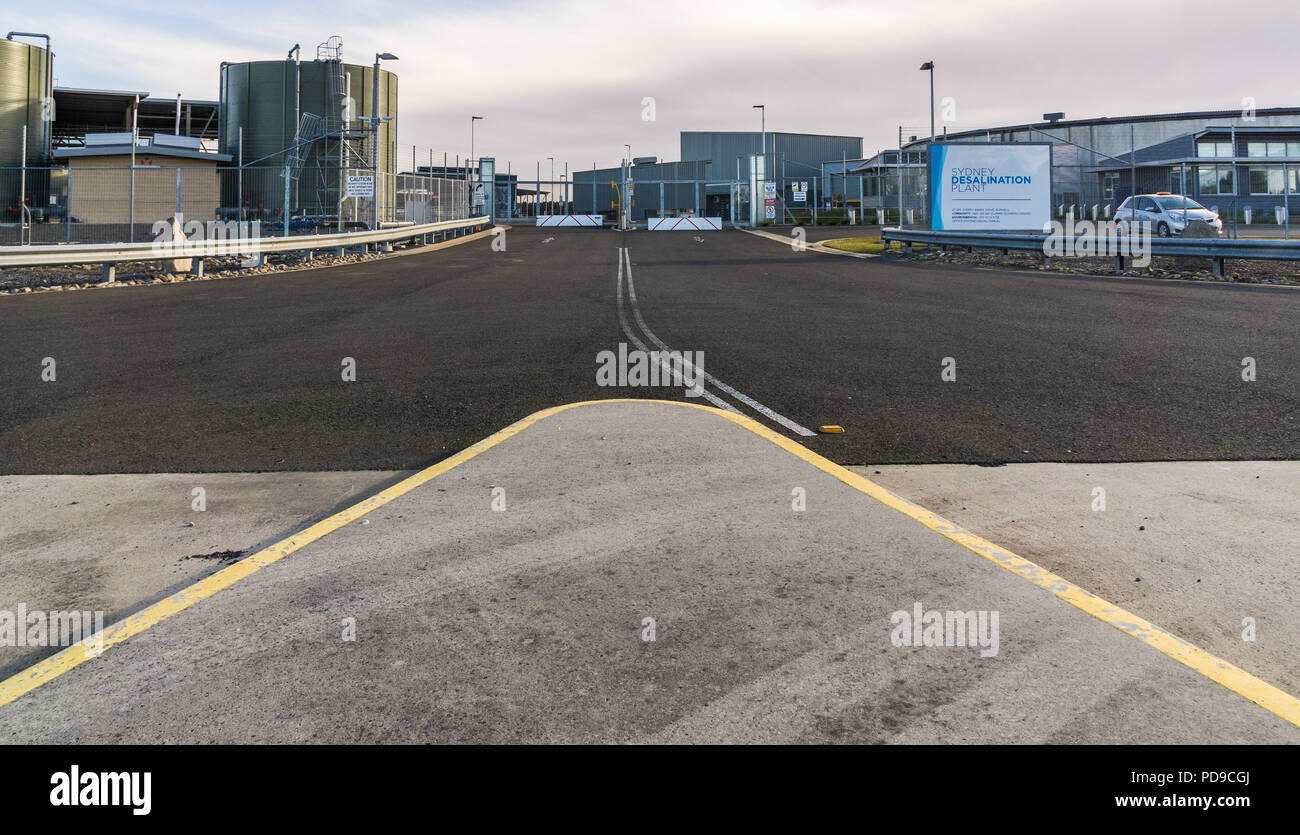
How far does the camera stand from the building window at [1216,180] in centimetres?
3969

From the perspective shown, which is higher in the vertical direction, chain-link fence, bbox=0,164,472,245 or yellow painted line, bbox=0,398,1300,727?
chain-link fence, bbox=0,164,472,245

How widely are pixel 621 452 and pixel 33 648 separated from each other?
11.7ft

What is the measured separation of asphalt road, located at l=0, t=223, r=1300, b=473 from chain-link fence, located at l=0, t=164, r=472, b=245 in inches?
667

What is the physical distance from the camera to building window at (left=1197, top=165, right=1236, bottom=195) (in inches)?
1563

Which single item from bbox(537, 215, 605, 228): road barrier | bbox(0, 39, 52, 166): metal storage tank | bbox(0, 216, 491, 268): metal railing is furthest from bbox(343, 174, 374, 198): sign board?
bbox(537, 215, 605, 228): road barrier

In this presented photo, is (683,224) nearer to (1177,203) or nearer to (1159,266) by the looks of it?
(1177,203)

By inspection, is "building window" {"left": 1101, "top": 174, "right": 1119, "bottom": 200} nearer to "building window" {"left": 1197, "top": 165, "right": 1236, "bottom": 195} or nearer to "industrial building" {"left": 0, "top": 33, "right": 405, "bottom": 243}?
"building window" {"left": 1197, "top": 165, "right": 1236, "bottom": 195}

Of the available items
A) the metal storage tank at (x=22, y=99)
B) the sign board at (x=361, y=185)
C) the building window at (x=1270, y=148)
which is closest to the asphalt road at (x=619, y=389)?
the sign board at (x=361, y=185)

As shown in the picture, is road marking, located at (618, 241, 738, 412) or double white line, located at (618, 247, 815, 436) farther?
road marking, located at (618, 241, 738, 412)

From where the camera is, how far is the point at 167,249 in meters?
21.8

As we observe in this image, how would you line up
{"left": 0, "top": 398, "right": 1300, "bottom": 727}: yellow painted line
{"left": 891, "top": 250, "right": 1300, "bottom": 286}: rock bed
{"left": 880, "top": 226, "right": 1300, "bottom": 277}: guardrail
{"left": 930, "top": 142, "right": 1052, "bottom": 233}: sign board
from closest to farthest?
{"left": 0, "top": 398, "right": 1300, "bottom": 727}: yellow painted line, {"left": 880, "top": 226, "right": 1300, "bottom": 277}: guardrail, {"left": 891, "top": 250, "right": 1300, "bottom": 286}: rock bed, {"left": 930, "top": 142, "right": 1052, "bottom": 233}: sign board

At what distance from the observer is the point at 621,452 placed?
638cm

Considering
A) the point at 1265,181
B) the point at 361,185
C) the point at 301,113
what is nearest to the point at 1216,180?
the point at 1265,181

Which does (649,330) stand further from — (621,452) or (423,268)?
(423,268)
